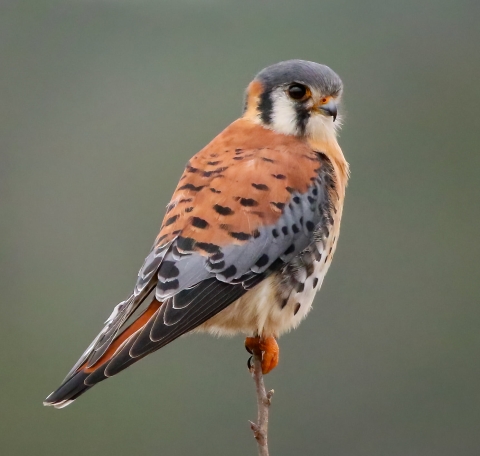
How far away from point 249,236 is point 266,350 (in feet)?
1.40

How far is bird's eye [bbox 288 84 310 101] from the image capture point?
2715mm

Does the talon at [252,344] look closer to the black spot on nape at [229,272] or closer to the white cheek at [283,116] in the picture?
the black spot on nape at [229,272]

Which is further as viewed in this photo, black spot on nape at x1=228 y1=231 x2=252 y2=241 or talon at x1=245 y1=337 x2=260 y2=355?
talon at x1=245 y1=337 x2=260 y2=355

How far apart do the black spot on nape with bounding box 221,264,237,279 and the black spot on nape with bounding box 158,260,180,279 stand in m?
0.13

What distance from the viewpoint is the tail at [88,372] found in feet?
6.80

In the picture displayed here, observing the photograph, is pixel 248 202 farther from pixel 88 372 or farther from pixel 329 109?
pixel 88 372

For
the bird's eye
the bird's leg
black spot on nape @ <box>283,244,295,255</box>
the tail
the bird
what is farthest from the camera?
the bird's eye

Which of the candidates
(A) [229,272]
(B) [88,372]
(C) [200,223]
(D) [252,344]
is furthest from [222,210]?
(B) [88,372]

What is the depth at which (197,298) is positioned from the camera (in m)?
2.29

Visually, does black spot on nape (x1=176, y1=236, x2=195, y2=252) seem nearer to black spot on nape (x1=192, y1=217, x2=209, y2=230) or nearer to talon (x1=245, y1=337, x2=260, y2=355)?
black spot on nape (x1=192, y1=217, x2=209, y2=230)

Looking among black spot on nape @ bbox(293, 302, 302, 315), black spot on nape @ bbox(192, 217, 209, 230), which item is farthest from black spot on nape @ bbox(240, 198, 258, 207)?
black spot on nape @ bbox(293, 302, 302, 315)

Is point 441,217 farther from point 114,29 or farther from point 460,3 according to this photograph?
point 114,29

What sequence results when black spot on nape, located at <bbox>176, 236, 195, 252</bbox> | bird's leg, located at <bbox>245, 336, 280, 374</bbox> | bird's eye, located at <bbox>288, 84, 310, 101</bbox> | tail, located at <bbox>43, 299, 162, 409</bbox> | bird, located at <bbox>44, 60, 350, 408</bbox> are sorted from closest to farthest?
tail, located at <bbox>43, 299, 162, 409</bbox> → bird, located at <bbox>44, 60, 350, 408</bbox> → black spot on nape, located at <bbox>176, 236, 195, 252</bbox> → bird's leg, located at <bbox>245, 336, 280, 374</bbox> → bird's eye, located at <bbox>288, 84, 310, 101</bbox>

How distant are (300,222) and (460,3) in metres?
7.09
